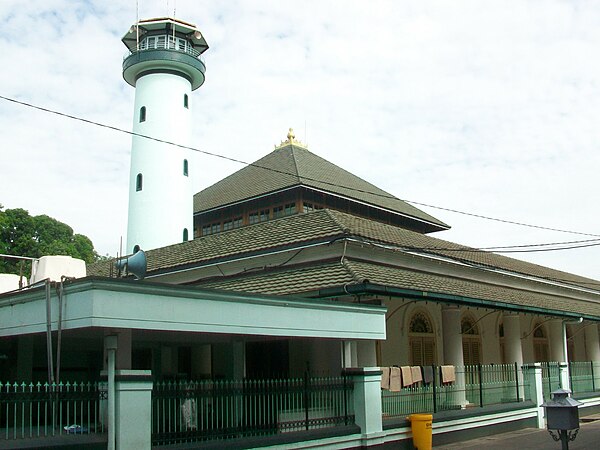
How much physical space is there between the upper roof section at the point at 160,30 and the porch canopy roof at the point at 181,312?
22554 millimetres

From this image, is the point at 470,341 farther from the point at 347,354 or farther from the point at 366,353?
the point at 347,354

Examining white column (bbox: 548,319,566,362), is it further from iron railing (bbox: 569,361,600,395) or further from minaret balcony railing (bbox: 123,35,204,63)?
minaret balcony railing (bbox: 123,35,204,63)

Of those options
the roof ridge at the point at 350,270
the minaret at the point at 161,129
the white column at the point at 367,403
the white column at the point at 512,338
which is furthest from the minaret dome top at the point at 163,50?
the white column at the point at 367,403

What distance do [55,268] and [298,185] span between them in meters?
11.9

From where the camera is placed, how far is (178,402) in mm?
11641

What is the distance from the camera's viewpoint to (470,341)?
2302 centimetres

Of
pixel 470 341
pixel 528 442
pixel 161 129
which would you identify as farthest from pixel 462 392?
pixel 161 129

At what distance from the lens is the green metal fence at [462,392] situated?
1612 centimetres

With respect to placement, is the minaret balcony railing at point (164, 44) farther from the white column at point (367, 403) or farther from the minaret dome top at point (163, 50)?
the white column at point (367, 403)

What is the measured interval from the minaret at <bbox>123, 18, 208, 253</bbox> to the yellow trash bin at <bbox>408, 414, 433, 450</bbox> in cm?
1781

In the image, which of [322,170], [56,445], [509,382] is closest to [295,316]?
[56,445]

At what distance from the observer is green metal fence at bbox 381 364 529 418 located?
16.1 meters

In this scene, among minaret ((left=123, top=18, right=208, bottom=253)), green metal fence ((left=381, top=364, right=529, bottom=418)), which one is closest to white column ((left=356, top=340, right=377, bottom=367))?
green metal fence ((left=381, top=364, right=529, bottom=418))

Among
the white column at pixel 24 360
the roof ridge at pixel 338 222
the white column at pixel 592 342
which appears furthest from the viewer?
the white column at pixel 592 342
